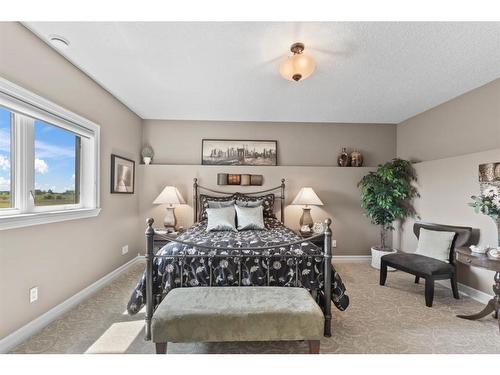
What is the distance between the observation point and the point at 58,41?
2.04 metres

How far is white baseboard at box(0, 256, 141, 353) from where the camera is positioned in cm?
182

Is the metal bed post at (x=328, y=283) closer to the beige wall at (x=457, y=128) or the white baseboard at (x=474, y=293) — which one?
the white baseboard at (x=474, y=293)

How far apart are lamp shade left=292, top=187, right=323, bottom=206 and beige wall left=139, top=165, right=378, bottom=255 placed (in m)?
0.29

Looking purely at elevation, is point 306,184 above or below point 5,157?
below

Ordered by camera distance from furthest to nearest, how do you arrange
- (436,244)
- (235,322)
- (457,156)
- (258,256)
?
(457,156) < (436,244) < (258,256) < (235,322)

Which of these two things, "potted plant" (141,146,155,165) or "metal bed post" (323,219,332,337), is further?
"potted plant" (141,146,155,165)

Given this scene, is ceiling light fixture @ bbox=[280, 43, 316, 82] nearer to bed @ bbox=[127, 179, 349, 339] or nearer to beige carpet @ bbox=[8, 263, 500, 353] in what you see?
bed @ bbox=[127, 179, 349, 339]

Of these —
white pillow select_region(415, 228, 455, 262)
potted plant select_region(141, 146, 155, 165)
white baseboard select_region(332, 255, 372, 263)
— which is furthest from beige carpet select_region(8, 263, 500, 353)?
potted plant select_region(141, 146, 155, 165)

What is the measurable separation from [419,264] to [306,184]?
2043mm

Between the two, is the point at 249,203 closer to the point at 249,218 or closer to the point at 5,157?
the point at 249,218

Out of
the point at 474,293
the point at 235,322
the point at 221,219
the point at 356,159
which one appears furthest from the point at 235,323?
the point at 356,159

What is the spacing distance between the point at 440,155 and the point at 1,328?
534 centimetres

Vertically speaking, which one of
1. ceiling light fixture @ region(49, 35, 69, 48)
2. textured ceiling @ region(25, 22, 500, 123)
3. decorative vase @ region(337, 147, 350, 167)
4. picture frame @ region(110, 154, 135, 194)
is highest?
ceiling light fixture @ region(49, 35, 69, 48)

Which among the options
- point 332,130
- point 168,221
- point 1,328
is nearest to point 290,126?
point 332,130
